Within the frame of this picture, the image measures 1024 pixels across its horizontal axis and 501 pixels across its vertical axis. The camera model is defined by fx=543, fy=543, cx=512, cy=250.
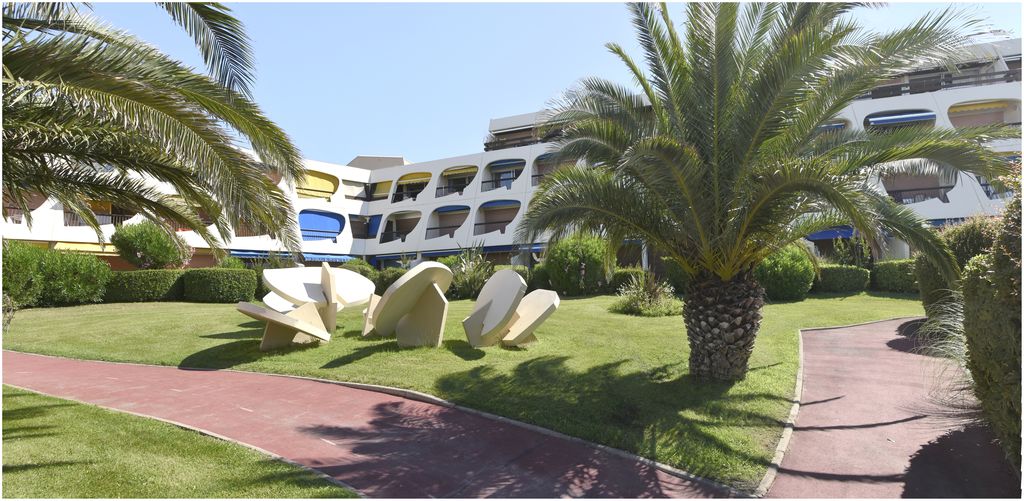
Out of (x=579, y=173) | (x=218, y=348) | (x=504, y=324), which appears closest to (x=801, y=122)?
(x=579, y=173)

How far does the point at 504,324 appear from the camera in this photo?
10.0 metres

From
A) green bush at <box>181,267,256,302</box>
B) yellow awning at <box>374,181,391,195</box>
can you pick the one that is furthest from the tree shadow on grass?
yellow awning at <box>374,181,391,195</box>

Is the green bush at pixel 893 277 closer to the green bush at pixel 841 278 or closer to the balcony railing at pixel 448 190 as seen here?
the green bush at pixel 841 278

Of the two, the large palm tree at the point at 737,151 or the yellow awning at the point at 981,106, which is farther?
the yellow awning at the point at 981,106

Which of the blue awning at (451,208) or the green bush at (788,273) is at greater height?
the blue awning at (451,208)

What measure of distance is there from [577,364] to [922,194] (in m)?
25.9

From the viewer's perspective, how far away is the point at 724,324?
7.53 metres

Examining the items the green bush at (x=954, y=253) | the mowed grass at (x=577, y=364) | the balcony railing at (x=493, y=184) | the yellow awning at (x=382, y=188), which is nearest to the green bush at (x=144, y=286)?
the mowed grass at (x=577, y=364)

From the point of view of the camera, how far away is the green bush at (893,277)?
18.2 m

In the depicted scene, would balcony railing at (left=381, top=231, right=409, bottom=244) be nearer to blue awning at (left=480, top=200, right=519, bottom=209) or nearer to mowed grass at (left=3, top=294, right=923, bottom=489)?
blue awning at (left=480, top=200, right=519, bottom=209)

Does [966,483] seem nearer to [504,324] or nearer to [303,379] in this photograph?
[504,324]

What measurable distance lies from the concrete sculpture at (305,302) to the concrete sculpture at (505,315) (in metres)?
2.85

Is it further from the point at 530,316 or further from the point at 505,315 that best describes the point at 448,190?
the point at 505,315

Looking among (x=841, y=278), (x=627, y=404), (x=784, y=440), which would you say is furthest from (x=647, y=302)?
(x=784, y=440)
